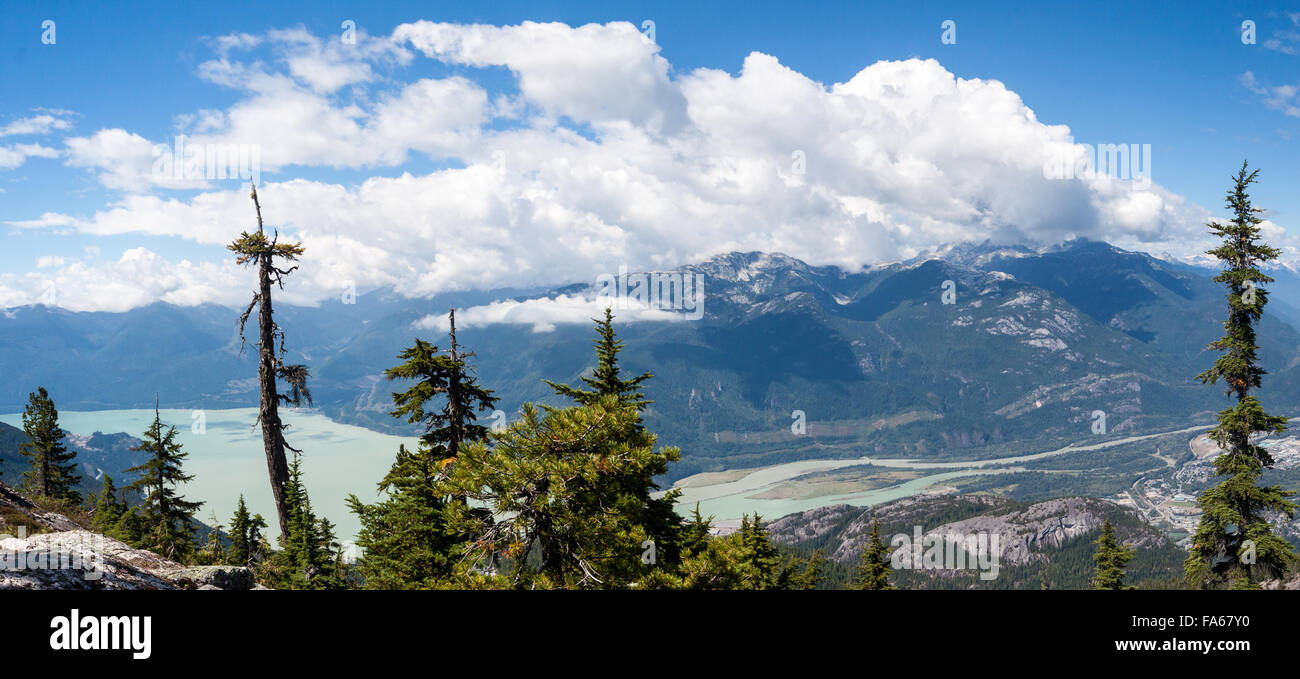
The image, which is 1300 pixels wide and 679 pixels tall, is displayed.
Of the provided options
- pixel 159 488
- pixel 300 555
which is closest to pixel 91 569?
pixel 300 555

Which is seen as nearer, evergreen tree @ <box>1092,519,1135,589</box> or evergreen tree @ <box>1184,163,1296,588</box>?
evergreen tree @ <box>1184,163,1296,588</box>

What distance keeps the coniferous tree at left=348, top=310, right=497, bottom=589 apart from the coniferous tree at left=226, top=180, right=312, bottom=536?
10.6 feet

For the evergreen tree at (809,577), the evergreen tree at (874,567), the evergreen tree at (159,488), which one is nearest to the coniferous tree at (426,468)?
the evergreen tree at (159,488)

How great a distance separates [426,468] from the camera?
20.9 metres

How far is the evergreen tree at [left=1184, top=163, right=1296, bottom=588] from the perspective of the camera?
2336 centimetres

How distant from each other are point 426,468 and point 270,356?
6350mm

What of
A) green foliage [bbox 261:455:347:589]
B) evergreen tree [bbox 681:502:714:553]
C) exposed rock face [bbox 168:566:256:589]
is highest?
exposed rock face [bbox 168:566:256:589]

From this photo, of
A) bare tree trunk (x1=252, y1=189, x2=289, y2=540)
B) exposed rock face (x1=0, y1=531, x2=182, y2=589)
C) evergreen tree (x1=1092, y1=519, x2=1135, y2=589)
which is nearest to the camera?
exposed rock face (x1=0, y1=531, x2=182, y2=589)

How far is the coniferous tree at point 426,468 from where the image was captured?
2028 centimetres

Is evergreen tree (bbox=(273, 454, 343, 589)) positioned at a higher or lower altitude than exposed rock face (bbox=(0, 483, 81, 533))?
lower

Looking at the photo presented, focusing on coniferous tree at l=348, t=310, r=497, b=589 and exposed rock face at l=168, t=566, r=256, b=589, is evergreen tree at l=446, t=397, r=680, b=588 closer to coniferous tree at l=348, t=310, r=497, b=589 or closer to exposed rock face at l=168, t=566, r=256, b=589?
exposed rock face at l=168, t=566, r=256, b=589

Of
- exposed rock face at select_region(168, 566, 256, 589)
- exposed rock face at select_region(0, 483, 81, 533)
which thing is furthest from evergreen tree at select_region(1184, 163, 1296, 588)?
exposed rock face at select_region(0, 483, 81, 533)

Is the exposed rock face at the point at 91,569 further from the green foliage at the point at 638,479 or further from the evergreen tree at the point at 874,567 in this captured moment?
the evergreen tree at the point at 874,567
